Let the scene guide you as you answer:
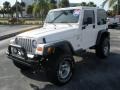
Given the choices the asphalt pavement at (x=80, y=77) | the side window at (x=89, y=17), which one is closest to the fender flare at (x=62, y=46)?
the asphalt pavement at (x=80, y=77)

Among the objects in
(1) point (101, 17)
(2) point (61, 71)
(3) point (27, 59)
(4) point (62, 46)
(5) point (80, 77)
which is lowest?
(5) point (80, 77)

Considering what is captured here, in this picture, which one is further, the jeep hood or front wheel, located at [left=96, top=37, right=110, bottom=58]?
front wheel, located at [left=96, top=37, right=110, bottom=58]

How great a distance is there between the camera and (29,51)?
6637 millimetres

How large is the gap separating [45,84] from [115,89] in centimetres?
197

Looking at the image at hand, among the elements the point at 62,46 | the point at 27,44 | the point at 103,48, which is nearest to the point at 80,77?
the point at 62,46

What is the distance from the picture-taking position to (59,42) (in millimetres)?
6625

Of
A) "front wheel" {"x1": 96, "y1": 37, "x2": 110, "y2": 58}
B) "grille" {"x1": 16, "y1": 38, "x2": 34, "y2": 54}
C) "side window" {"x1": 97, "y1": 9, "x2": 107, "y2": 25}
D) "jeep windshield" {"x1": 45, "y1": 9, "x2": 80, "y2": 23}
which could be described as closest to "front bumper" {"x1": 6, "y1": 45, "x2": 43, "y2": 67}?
"grille" {"x1": 16, "y1": 38, "x2": 34, "y2": 54}

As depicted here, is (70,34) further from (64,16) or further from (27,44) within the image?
(27,44)

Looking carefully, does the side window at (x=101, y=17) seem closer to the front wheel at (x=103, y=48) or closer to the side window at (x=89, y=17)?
the side window at (x=89, y=17)

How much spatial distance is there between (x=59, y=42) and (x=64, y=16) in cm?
178

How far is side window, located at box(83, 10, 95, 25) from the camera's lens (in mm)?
7936

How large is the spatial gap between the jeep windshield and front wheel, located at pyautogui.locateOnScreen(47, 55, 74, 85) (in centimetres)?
164

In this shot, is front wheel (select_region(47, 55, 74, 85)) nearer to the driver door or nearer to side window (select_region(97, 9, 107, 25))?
the driver door

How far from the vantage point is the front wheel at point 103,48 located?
367 inches
